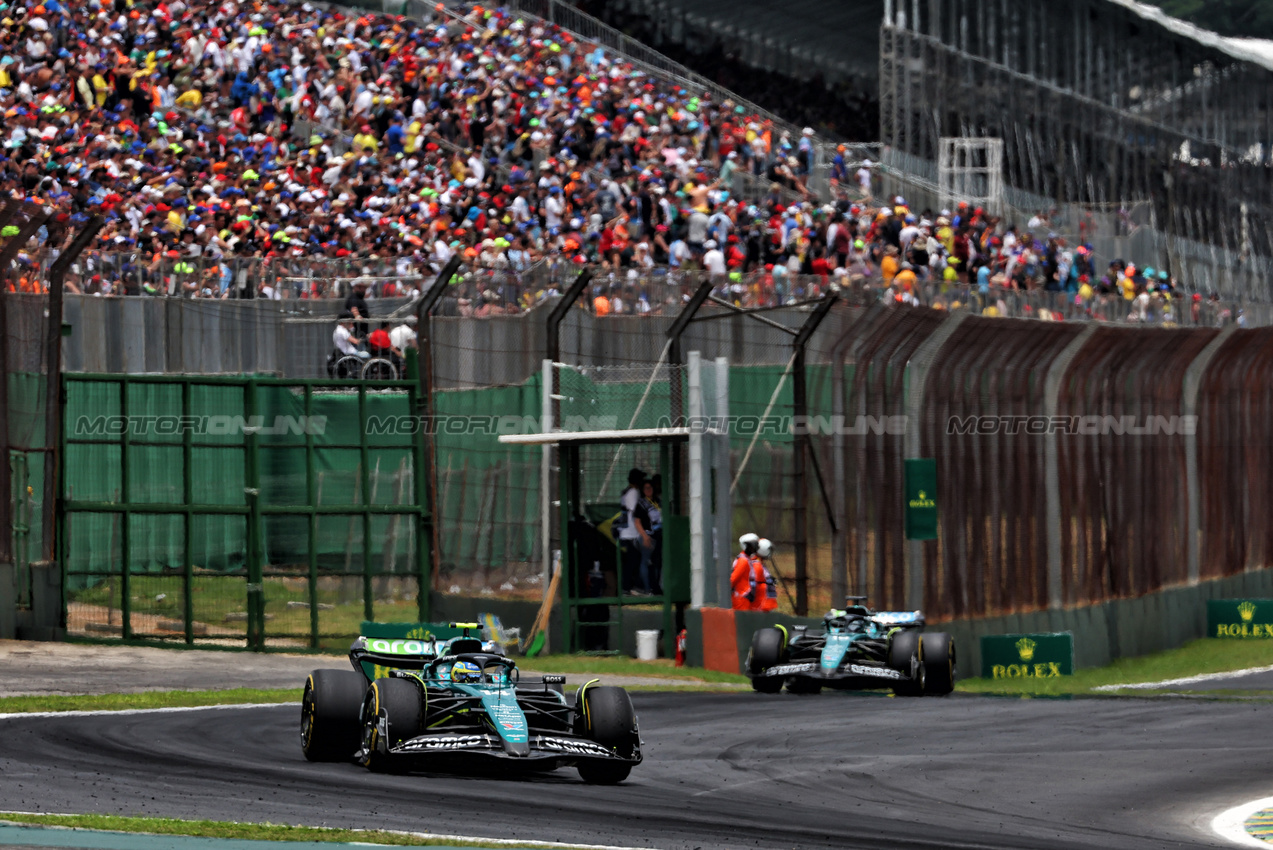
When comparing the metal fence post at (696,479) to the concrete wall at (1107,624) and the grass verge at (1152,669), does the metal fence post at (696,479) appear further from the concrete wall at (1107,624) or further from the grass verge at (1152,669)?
the grass verge at (1152,669)

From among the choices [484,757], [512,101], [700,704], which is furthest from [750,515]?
[512,101]

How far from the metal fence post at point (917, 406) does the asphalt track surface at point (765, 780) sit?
435 centimetres

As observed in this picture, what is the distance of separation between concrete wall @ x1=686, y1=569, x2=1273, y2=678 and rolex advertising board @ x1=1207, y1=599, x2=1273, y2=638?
130 millimetres

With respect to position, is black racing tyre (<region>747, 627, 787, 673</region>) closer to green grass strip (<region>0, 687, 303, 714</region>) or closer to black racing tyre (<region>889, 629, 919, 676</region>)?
black racing tyre (<region>889, 629, 919, 676</region>)

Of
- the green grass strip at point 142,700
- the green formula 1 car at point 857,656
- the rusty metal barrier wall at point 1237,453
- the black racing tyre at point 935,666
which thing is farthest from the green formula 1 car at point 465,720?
the rusty metal barrier wall at point 1237,453

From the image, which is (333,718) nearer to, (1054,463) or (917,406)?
(917,406)

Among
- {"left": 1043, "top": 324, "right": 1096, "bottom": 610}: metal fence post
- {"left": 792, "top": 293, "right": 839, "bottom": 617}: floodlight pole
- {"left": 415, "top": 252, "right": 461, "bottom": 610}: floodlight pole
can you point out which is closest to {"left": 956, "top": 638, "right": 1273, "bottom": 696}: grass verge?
{"left": 1043, "top": 324, "right": 1096, "bottom": 610}: metal fence post

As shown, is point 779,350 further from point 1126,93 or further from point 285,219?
point 1126,93

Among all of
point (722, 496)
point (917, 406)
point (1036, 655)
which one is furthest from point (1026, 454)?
point (722, 496)

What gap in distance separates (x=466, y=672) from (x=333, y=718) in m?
0.75

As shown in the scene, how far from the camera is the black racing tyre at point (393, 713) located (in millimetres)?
11344

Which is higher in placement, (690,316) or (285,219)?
(285,219)

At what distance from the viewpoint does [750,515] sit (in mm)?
20562

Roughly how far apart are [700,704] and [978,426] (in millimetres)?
6118
